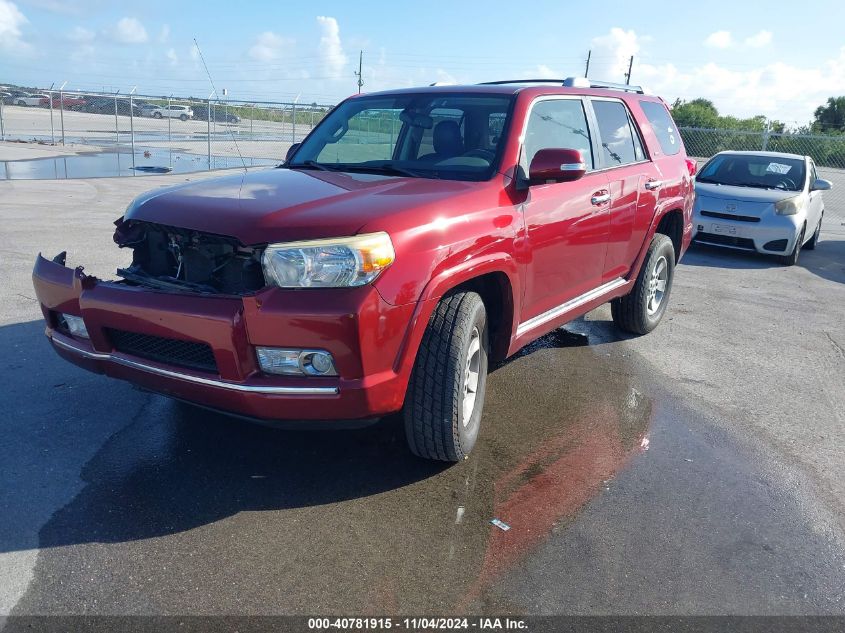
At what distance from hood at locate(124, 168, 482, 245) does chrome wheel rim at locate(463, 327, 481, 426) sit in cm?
78

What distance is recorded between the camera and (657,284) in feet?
20.8

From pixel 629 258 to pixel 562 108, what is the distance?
1423mm

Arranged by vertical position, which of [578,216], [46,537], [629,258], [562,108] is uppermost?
[562,108]

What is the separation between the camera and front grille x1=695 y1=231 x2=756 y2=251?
10175mm

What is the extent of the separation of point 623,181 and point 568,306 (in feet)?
3.63

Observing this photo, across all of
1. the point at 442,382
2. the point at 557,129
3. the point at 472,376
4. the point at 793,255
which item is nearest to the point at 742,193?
the point at 793,255

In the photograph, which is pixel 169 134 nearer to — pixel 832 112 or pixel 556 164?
pixel 556 164

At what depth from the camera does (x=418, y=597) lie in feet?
8.99

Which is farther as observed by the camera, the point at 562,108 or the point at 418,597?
Result: the point at 562,108

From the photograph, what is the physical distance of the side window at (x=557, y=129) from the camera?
14.0 ft

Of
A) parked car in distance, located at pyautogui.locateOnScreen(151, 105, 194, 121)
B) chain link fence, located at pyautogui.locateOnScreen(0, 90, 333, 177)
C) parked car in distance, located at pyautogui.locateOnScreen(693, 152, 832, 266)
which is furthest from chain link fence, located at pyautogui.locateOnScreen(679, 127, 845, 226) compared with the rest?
parked car in distance, located at pyautogui.locateOnScreen(151, 105, 194, 121)

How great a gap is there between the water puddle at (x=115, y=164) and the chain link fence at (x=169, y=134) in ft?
0.08

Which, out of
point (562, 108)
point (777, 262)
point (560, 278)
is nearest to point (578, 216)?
point (560, 278)

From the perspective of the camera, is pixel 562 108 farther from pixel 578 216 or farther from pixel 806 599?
pixel 806 599
